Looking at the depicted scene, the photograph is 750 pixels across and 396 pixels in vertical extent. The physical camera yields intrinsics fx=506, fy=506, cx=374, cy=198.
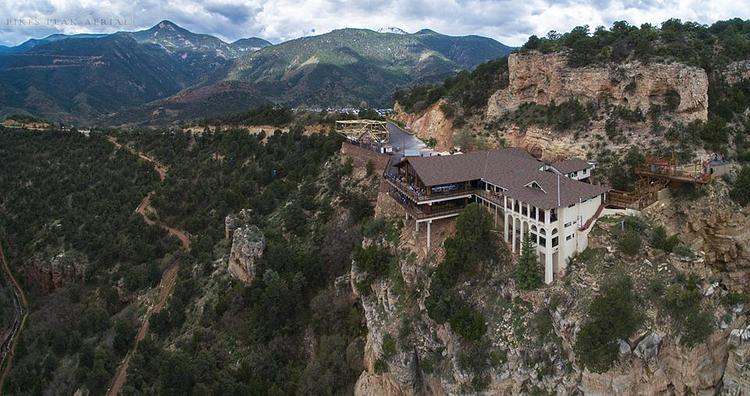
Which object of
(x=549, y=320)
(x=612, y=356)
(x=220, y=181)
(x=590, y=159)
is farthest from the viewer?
(x=220, y=181)

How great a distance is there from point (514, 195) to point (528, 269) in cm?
414

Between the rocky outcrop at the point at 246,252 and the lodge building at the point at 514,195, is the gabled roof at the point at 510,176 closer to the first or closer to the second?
the lodge building at the point at 514,195

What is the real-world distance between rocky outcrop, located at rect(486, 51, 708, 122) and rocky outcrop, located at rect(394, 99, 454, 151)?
4686 millimetres

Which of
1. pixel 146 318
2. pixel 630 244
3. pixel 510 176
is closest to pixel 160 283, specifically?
pixel 146 318

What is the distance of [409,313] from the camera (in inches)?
1208

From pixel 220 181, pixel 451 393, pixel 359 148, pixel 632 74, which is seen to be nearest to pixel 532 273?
pixel 451 393

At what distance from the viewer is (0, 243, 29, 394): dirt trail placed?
45844mm

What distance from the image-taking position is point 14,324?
172 feet

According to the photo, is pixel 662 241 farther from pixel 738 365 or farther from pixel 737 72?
pixel 737 72

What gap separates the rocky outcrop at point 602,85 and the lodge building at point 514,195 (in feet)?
29.2

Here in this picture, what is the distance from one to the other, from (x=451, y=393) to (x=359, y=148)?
27.9 m

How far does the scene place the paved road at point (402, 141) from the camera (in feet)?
156

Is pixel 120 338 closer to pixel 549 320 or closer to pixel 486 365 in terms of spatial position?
pixel 486 365

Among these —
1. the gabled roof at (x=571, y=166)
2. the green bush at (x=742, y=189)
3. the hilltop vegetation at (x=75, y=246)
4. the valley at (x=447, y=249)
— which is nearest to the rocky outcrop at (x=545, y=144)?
the valley at (x=447, y=249)
